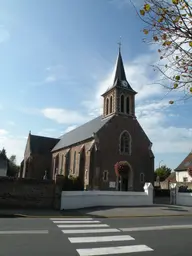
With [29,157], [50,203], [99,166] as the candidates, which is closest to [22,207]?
[50,203]

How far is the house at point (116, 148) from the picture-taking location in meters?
31.8

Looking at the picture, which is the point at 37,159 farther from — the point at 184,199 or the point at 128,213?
the point at 128,213

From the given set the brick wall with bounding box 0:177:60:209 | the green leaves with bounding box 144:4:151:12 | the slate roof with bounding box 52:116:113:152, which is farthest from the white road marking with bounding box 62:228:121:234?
the slate roof with bounding box 52:116:113:152

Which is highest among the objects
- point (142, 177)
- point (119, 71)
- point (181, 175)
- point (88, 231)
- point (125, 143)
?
point (119, 71)

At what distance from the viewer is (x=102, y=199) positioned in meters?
20.6

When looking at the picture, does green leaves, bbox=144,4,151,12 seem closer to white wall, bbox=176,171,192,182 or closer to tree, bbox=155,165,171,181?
white wall, bbox=176,171,192,182

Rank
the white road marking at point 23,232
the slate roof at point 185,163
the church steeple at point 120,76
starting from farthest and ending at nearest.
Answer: the slate roof at point 185,163
the church steeple at point 120,76
the white road marking at point 23,232

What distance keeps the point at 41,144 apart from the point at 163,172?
32.0 meters

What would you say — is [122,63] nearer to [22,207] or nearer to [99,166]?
[99,166]

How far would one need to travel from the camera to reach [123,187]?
3388 centimetres

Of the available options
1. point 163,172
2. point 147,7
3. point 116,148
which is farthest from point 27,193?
point 163,172

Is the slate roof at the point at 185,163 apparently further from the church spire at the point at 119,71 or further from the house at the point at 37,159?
the house at the point at 37,159

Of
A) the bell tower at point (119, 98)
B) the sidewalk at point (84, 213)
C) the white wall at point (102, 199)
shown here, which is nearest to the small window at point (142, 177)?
the bell tower at point (119, 98)

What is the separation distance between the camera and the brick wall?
18156mm
